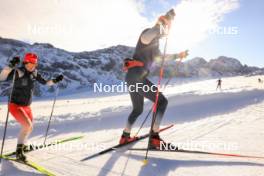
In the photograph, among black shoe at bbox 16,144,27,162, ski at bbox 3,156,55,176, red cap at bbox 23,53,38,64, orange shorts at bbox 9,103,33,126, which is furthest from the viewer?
red cap at bbox 23,53,38,64

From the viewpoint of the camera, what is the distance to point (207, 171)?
167 inches

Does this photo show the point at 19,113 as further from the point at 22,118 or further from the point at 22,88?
the point at 22,88

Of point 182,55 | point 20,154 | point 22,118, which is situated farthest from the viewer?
point 182,55

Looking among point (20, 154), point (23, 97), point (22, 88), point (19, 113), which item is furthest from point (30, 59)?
point (20, 154)

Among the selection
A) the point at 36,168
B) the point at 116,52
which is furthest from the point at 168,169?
the point at 116,52

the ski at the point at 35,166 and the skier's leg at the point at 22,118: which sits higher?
the skier's leg at the point at 22,118

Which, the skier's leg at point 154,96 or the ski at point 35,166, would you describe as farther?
the skier's leg at point 154,96

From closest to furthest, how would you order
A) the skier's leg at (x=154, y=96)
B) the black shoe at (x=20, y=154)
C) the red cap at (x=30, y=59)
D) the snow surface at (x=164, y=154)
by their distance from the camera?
the snow surface at (x=164, y=154)
the black shoe at (x=20, y=154)
the red cap at (x=30, y=59)
the skier's leg at (x=154, y=96)

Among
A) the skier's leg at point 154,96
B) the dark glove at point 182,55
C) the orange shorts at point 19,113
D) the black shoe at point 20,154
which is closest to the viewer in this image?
the black shoe at point 20,154


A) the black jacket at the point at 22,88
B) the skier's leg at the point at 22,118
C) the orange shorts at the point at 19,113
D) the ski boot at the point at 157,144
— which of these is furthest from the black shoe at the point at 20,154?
the ski boot at the point at 157,144

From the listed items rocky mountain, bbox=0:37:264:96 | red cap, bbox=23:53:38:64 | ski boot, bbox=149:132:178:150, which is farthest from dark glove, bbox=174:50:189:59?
rocky mountain, bbox=0:37:264:96

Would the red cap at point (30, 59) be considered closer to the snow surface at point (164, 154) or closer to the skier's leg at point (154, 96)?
the snow surface at point (164, 154)

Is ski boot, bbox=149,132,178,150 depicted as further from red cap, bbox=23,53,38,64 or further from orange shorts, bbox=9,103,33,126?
red cap, bbox=23,53,38,64

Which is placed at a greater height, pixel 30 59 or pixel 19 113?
pixel 30 59
